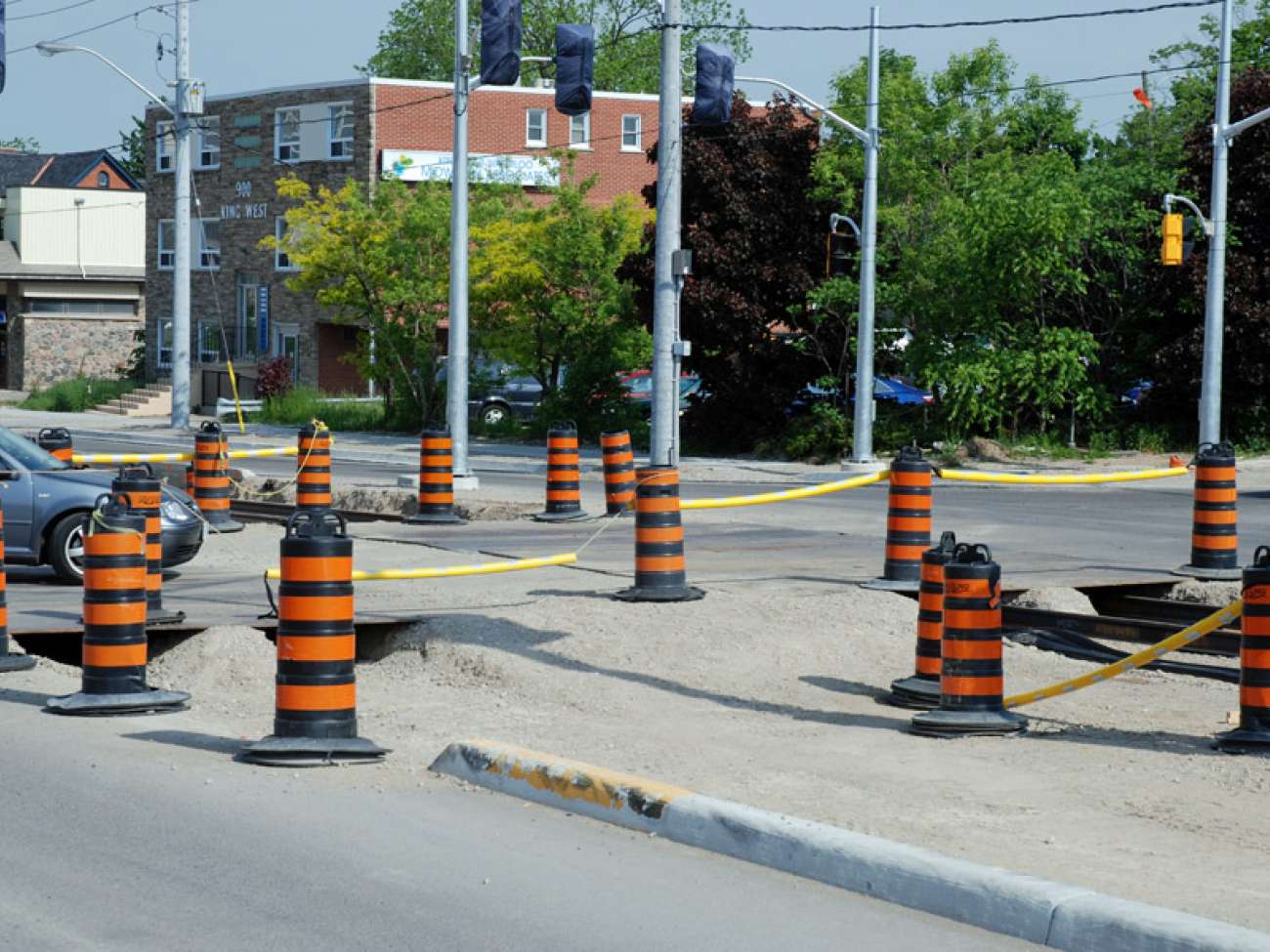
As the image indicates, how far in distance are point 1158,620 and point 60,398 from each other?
4712cm

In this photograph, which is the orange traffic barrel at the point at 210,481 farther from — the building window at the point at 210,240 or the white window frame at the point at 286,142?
the building window at the point at 210,240

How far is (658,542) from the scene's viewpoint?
13.9m

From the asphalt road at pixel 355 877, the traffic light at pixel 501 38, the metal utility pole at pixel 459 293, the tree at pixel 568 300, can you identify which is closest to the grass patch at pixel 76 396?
the tree at pixel 568 300

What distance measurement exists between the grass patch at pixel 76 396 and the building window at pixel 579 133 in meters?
15.9

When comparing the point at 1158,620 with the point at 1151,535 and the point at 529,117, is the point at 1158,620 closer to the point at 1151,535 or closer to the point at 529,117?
the point at 1151,535

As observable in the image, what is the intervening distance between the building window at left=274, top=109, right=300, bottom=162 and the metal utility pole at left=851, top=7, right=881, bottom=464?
29.0 metres

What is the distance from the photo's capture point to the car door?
15703 mm

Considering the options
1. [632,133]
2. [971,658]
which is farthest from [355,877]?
[632,133]

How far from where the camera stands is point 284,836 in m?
7.46

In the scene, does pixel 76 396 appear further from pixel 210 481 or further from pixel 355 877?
pixel 355 877

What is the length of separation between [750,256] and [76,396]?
28260mm

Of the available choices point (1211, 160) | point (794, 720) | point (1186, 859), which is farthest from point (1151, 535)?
point (1211, 160)

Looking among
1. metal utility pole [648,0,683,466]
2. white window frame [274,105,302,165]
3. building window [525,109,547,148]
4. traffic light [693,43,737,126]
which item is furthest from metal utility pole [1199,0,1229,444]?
white window frame [274,105,302,165]

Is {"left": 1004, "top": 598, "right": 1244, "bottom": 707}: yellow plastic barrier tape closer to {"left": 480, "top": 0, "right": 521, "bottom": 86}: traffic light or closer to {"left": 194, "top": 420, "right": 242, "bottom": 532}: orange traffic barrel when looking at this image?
{"left": 194, "top": 420, "right": 242, "bottom": 532}: orange traffic barrel
